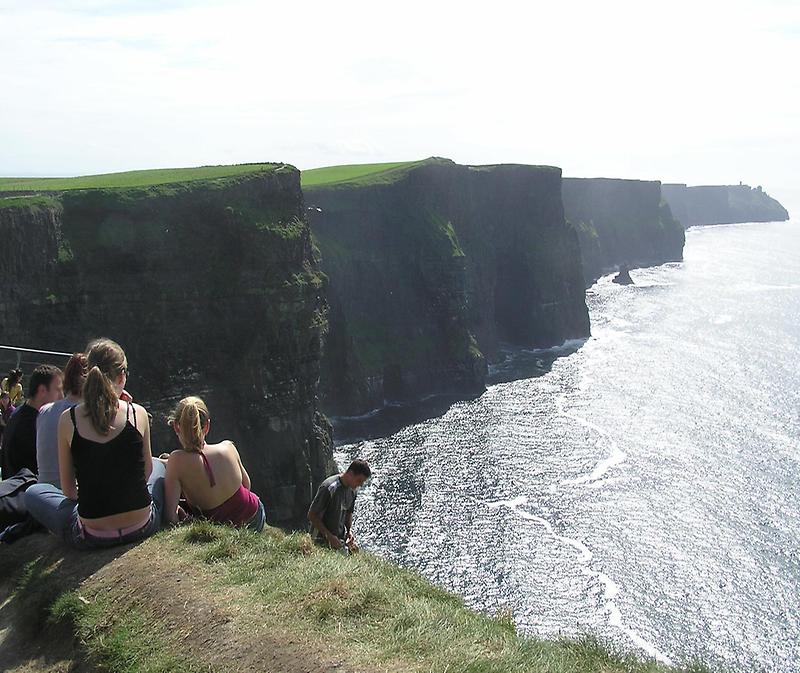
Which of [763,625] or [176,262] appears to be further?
[176,262]

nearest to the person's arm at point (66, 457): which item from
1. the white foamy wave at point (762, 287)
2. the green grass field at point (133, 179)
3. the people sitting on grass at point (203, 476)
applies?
the people sitting on grass at point (203, 476)

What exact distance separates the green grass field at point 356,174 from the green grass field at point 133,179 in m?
32.2

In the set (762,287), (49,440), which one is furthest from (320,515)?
(762,287)

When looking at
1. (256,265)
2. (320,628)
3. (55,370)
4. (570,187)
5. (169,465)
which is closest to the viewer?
(320,628)

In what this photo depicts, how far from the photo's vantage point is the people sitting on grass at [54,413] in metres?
11.5

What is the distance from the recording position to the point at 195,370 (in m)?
50.6

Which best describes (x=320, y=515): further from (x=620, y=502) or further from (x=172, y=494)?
(x=620, y=502)

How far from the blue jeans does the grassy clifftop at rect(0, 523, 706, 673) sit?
0.20 meters

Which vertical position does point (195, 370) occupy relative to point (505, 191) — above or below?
below

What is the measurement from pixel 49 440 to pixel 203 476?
2228 millimetres

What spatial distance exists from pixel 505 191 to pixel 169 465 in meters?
116

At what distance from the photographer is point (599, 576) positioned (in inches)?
1873

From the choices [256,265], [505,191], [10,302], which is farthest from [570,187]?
[10,302]

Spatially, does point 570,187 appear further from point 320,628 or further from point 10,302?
point 320,628
